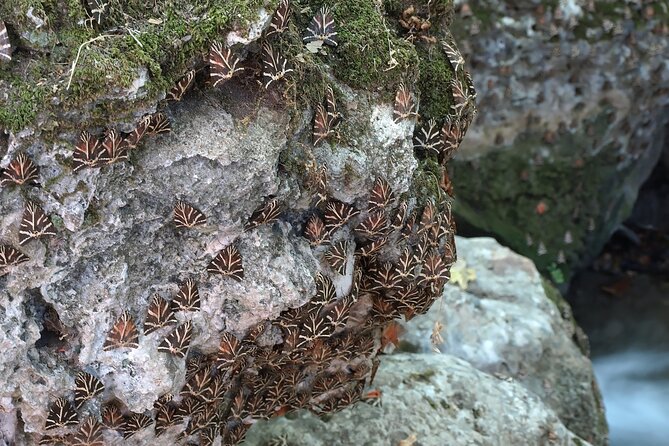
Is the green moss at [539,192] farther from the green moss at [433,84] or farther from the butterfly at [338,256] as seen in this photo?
the butterfly at [338,256]

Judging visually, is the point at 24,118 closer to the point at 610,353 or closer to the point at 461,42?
the point at 461,42

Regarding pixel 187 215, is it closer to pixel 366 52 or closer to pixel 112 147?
pixel 112 147

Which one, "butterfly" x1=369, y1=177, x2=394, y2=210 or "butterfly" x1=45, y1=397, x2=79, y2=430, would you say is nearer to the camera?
"butterfly" x1=45, y1=397, x2=79, y2=430

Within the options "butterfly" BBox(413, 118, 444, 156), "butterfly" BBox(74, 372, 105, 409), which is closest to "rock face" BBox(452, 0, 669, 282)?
"butterfly" BBox(413, 118, 444, 156)

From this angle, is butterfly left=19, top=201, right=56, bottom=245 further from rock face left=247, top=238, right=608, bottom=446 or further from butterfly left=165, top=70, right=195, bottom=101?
rock face left=247, top=238, right=608, bottom=446

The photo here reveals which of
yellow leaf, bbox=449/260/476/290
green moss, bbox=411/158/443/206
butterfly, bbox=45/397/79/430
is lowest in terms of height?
yellow leaf, bbox=449/260/476/290
